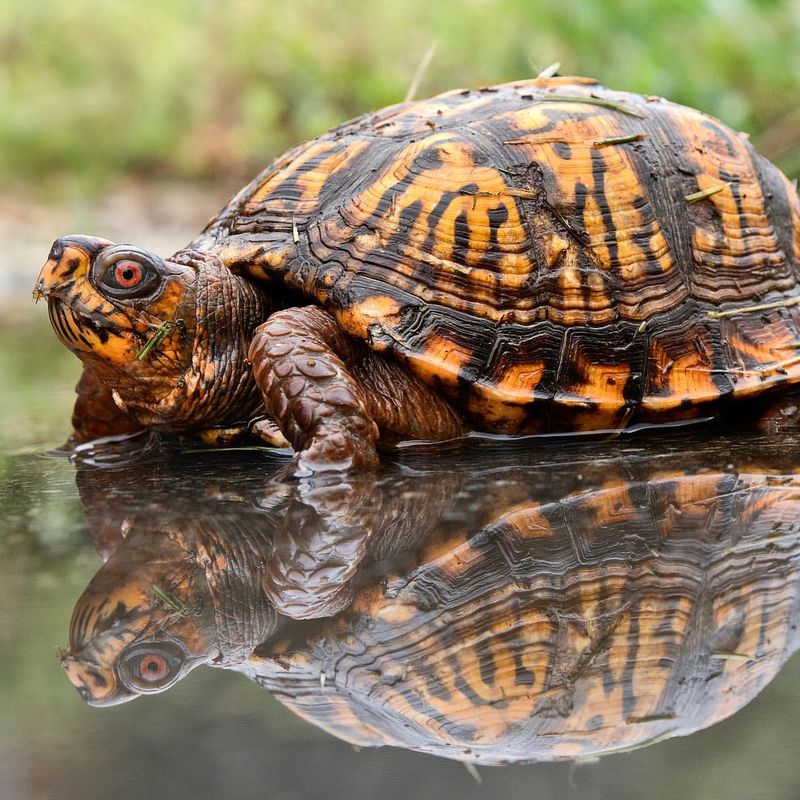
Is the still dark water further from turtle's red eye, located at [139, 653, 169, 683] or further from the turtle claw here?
the turtle claw

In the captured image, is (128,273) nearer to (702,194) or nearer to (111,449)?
(111,449)

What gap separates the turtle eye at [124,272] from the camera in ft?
11.1

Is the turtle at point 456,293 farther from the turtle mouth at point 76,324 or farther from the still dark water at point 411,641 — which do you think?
the still dark water at point 411,641

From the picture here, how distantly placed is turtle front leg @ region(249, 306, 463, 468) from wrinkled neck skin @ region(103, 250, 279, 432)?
32 cm

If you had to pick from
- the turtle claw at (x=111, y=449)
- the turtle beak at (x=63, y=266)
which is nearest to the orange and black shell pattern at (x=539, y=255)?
the turtle beak at (x=63, y=266)

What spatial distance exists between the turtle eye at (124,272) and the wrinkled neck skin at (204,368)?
6.4 inches

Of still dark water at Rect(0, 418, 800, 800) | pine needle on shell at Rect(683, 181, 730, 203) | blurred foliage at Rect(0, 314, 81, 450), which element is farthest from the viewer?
blurred foliage at Rect(0, 314, 81, 450)

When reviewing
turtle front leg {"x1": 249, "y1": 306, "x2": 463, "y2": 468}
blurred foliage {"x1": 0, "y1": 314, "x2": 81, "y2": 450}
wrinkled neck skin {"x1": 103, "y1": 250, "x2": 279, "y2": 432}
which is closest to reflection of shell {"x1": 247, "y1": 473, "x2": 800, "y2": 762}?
turtle front leg {"x1": 249, "y1": 306, "x2": 463, "y2": 468}

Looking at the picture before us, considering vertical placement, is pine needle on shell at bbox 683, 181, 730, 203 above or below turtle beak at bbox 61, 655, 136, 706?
above

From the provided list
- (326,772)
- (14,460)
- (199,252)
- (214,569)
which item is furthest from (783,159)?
(326,772)

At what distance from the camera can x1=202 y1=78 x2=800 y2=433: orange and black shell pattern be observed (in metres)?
3.49

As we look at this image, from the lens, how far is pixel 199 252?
12.5 ft

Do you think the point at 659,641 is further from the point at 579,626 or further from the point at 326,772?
the point at 326,772

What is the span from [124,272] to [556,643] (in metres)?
2.21
